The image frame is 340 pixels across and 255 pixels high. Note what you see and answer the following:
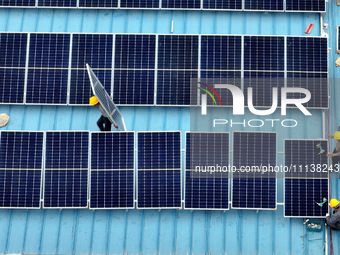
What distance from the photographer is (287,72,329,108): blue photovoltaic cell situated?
44.1ft

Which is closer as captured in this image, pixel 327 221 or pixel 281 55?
pixel 327 221

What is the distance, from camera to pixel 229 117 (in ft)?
44.9

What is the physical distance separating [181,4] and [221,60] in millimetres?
2709

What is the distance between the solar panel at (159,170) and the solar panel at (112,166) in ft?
1.03

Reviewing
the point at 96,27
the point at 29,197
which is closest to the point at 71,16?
the point at 96,27

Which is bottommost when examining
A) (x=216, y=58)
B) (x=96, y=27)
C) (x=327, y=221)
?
(x=327, y=221)

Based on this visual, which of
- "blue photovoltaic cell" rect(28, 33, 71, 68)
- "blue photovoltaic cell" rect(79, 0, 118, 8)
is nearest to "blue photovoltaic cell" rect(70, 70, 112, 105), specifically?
"blue photovoltaic cell" rect(28, 33, 71, 68)

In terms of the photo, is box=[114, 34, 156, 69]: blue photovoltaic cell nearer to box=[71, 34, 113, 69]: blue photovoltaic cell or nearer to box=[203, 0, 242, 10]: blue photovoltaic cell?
box=[71, 34, 113, 69]: blue photovoltaic cell

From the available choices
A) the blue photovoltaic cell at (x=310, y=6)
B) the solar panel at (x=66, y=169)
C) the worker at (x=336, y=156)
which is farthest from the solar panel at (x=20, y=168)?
the blue photovoltaic cell at (x=310, y=6)

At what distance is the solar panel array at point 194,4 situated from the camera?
14172 mm

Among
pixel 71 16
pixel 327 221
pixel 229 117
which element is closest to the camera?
pixel 327 221

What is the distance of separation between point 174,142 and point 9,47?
7.12 metres

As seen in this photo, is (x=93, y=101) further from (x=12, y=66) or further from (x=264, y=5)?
(x=264, y=5)

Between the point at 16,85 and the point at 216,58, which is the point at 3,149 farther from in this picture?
the point at 216,58
